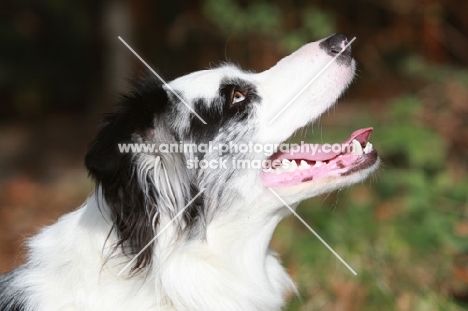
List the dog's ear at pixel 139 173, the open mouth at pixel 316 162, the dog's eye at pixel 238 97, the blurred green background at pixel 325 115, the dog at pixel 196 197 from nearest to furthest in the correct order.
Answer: the dog's ear at pixel 139 173 → the dog at pixel 196 197 → the open mouth at pixel 316 162 → the dog's eye at pixel 238 97 → the blurred green background at pixel 325 115

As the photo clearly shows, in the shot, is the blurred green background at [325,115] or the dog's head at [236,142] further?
the blurred green background at [325,115]

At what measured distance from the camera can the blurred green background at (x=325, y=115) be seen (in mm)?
4309

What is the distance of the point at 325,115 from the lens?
530cm

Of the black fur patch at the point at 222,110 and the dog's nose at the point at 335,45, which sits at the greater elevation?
the black fur patch at the point at 222,110

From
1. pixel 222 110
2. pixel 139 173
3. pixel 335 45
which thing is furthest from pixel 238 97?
pixel 139 173

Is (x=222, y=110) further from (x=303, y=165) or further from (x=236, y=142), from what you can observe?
(x=303, y=165)

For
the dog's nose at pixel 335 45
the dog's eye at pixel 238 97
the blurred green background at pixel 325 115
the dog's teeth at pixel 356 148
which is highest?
the dog's eye at pixel 238 97

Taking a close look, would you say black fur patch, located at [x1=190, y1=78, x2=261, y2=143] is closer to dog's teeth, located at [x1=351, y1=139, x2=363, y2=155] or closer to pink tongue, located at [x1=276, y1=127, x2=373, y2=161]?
pink tongue, located at [x1=276, y1=127, x2=373, y2=161]

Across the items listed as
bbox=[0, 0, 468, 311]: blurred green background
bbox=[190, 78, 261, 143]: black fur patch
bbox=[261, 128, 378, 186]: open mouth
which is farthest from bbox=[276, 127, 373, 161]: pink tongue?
bbox=[0, 0, 468, 311]: blurred green background

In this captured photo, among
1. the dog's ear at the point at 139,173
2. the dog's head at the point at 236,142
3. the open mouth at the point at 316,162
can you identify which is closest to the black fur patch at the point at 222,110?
the dog's head at the point at 236,142

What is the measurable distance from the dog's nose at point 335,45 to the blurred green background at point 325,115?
49cm

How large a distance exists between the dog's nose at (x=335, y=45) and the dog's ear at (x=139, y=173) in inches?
31.4

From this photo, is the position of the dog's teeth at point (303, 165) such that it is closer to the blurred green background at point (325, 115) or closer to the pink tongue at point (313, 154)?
the pink tongue at point (313, 154)

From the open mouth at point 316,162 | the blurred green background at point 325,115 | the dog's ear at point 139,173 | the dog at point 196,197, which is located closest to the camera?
the dog's ear at point 139,173
